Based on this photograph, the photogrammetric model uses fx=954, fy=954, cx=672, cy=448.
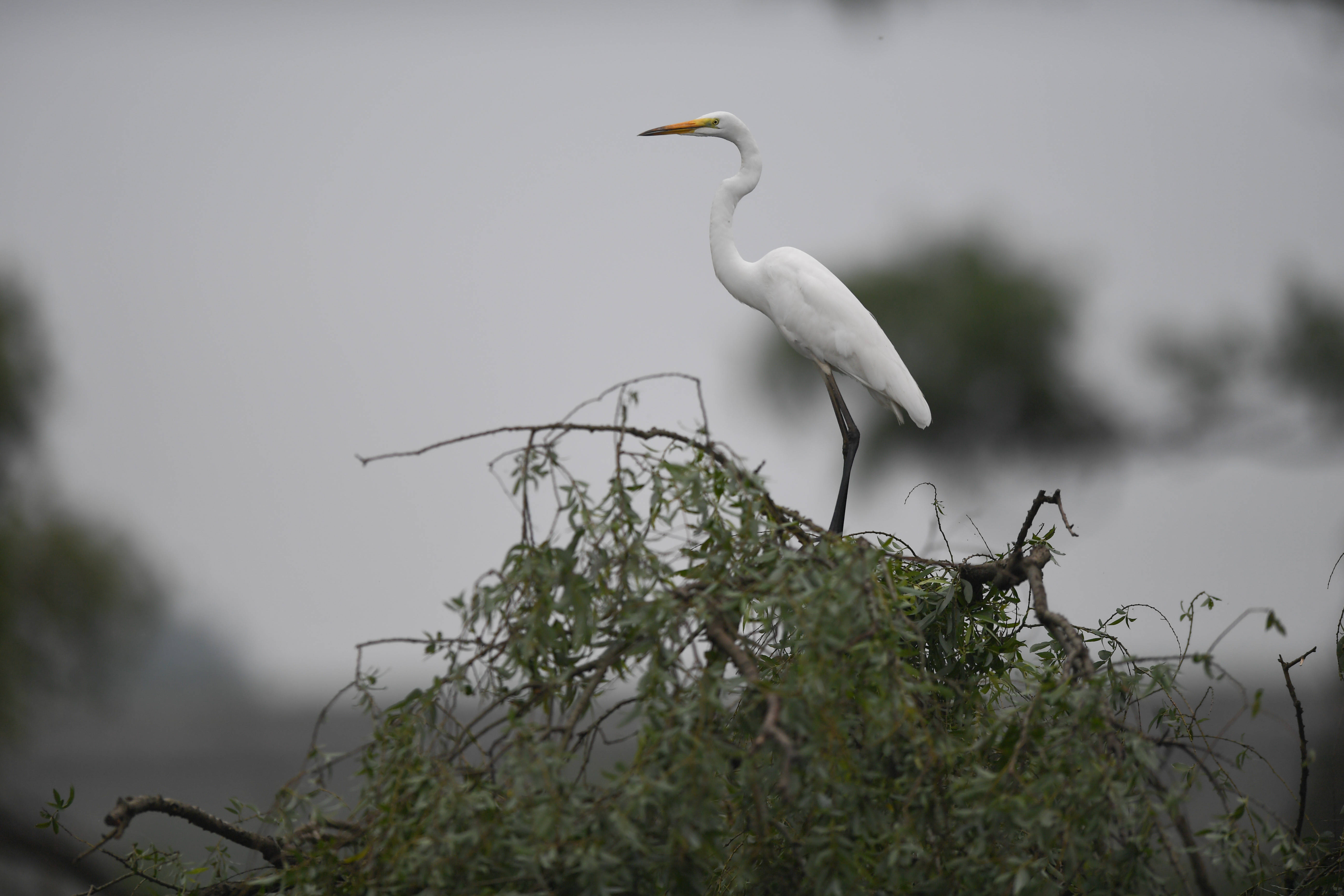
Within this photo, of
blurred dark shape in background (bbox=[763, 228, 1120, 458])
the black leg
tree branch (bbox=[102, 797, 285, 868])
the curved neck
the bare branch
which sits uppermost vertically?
blurred dark shape in background (bbox=[763, 228, 1120, 458])

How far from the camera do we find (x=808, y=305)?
2691 millimetres

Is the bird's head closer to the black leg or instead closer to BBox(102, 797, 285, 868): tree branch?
the black leg

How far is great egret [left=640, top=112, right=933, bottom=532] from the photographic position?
263cm

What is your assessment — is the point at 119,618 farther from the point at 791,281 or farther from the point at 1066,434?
the point at 1066,434

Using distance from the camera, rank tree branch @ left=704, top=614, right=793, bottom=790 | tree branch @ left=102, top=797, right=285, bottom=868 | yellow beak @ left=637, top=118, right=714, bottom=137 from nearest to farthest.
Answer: tree branch @ left=704, top=614, right=793, bottom=790, tree branch @ left=102, top=797, right=285, bottom=868, yellow beak @ left=637, top=118, right=714, bottom=137

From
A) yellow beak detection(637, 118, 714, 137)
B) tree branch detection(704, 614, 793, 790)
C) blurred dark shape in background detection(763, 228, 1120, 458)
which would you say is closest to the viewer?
tree branch detection(704, 614, 793, 790)

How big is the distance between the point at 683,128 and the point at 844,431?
99 cm

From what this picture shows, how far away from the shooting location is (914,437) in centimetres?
908

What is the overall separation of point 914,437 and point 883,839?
8.43 m

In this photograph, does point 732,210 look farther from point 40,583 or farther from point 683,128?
point 40,583

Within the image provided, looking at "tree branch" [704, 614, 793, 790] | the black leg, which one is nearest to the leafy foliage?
"tree branch" [704, 614, 793, 790]

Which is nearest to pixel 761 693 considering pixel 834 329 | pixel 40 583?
pixel 834 329

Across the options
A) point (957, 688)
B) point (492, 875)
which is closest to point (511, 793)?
point (492, 875)

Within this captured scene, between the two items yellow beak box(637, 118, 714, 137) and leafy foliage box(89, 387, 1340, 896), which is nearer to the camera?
leafy foliage box(89, 387, 1340, 896)
